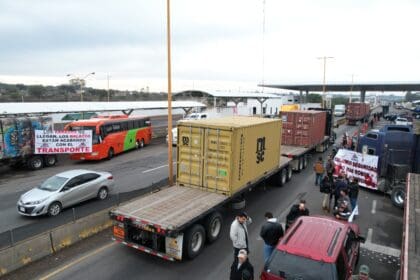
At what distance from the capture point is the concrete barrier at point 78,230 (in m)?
8.89

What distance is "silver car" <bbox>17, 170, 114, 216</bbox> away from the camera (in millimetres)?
11164

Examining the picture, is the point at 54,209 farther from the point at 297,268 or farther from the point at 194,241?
the point at 297,268

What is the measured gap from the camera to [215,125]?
10297 mm

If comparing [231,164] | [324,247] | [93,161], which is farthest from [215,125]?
[93,161]

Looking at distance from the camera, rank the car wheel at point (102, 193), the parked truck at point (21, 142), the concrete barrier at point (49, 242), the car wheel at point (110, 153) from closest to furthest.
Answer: the concrete barrier at point (49, 242) < the car wheel at point (102, 193) < the parked truck at point (21, 142) < the car wheel at point (110, 153)

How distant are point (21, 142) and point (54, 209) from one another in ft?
30.1

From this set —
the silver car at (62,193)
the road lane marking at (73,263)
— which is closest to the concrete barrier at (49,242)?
the road lane marking at (73,263)

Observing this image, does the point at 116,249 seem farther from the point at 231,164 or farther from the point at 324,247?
the point at 324,247

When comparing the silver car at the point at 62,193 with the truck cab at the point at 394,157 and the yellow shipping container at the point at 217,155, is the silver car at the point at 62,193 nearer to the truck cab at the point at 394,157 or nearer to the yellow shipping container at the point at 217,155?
the yellow shipping container at the point at 217,155

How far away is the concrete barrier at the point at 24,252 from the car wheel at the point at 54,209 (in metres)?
2.98

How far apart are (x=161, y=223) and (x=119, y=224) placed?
1425 mm

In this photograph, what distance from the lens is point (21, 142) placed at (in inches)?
727

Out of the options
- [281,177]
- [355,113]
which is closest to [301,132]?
[281,177]

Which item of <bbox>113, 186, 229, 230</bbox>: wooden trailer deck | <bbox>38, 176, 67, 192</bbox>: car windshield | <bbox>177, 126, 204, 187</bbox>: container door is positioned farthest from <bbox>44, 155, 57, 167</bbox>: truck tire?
<bbox>113, 186, 229, 230</bbox>: wooden trailer deck
